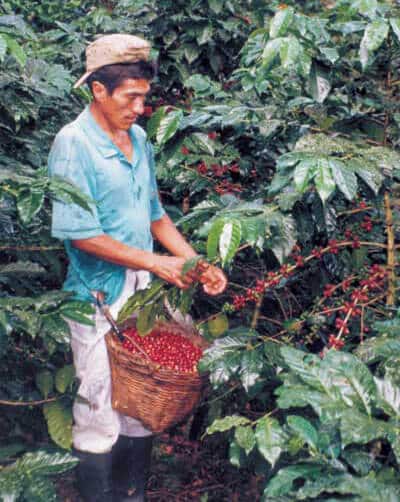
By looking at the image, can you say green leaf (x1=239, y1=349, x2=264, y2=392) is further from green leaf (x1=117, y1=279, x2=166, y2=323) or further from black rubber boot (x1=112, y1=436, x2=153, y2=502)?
black rubber boot (x1=112, y1=436, x2=153, y2=502)

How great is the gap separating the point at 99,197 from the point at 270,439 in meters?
0.99

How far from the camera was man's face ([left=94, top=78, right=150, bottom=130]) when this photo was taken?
2.34 m

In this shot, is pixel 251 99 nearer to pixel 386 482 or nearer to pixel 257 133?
pixel 257 133

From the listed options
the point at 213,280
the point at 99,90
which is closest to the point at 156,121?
the point at 99,90

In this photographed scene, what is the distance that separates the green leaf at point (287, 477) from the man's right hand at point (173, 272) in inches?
32.4

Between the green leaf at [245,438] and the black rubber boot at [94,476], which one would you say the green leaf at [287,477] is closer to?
the green leaf at [245,438]

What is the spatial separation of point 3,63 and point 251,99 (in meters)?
0.87

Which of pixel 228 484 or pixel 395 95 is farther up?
pixel 395 95

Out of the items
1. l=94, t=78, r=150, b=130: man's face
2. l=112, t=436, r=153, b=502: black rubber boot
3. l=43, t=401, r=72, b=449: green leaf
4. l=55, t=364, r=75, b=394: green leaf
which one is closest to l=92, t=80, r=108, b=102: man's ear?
l=94, t=78, r=150, b=130: man's face

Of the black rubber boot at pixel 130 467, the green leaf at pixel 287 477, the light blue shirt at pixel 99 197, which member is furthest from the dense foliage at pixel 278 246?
the black rubber boot at pixel 130 467

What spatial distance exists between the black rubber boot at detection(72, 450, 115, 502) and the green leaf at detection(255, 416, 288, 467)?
3.13ft

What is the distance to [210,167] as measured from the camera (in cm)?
277

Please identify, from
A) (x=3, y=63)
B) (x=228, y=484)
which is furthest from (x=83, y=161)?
(x=228, y=484)

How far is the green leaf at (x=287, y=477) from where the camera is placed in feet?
4.92
